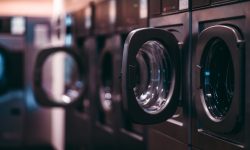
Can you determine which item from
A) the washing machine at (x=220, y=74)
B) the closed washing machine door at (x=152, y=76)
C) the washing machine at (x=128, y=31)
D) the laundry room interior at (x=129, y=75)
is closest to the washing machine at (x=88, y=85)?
the laundry room interior at (x=129, y=75)

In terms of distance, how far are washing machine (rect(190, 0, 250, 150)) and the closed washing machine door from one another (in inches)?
6.0

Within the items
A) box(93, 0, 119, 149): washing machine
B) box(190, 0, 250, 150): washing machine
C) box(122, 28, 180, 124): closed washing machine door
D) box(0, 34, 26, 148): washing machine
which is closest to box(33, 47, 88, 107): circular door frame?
box(93, 0, 119, 149): washing machine

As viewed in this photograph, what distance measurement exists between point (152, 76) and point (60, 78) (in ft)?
9.53

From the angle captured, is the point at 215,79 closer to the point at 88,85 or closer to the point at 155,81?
the point at 155,81

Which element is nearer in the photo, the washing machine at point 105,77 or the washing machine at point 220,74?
the washing machine at point 220,74

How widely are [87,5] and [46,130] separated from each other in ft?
7.38

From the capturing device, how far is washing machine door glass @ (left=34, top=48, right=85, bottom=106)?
15.2 feet

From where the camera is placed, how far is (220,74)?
7.79 ft

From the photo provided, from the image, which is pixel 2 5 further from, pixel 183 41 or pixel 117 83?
pixel 183 41

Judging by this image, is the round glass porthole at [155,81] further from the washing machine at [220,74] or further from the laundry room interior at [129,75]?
the washing machine at [220,74]

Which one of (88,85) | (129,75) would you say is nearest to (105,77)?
(88,85)

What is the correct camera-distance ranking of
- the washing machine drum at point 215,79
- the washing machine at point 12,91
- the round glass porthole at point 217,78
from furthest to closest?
the washing machine at point 12,91, the round glass porthole at point 217,78, the washing machine drum at point 215,79

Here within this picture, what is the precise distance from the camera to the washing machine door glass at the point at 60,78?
4641 millimetres

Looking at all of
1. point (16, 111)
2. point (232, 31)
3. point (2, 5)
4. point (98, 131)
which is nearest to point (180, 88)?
point (232, 31)
